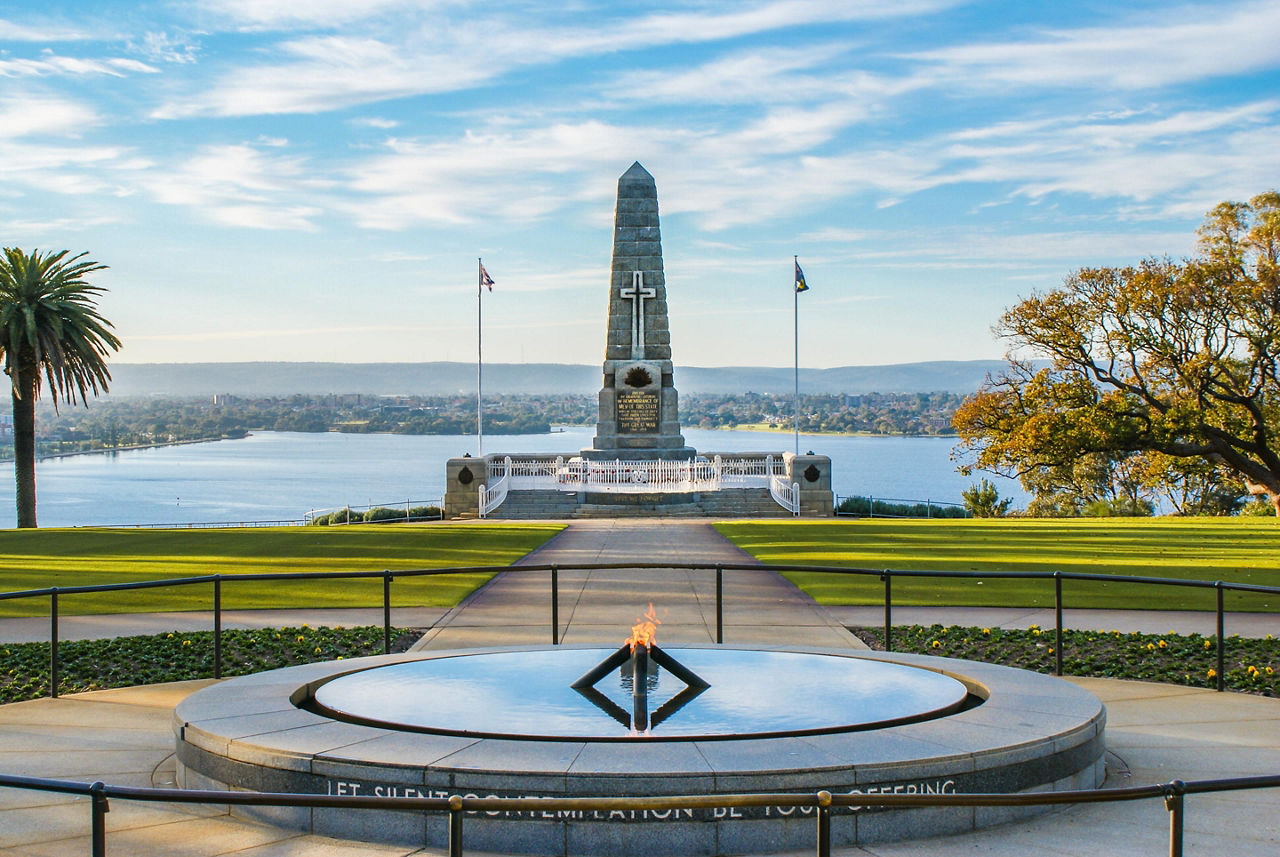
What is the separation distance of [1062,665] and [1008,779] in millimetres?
4948

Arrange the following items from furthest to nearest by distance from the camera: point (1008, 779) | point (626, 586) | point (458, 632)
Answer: point (626, 586) → point (458, 632) → point (1008, 779)

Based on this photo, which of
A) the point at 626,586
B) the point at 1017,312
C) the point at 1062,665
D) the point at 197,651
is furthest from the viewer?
the point at 1017,312

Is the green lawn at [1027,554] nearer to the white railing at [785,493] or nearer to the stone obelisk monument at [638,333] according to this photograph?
the white railing at [785,493]

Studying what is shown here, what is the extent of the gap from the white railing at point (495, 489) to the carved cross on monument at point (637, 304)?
6129 mm

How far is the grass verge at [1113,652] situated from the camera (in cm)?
1110

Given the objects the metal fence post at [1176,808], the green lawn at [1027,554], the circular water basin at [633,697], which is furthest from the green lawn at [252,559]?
the metal fence post at [1176,808]

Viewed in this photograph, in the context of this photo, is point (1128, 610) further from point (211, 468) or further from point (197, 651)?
point (211, 468)

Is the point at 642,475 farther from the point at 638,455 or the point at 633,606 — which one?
the point at 633,606

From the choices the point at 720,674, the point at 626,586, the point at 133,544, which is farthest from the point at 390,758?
the point at 133,544

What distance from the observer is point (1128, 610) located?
15484 millimetres

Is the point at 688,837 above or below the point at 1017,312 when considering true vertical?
below

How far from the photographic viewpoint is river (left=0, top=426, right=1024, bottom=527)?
74188 millimetres

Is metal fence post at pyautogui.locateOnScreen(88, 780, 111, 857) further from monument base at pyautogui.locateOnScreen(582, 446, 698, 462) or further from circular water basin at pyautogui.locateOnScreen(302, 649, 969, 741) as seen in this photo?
monument base at pyautogui.locateOnScreen(582, 446, 698, 462)

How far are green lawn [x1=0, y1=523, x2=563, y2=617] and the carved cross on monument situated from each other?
44.9 ft
